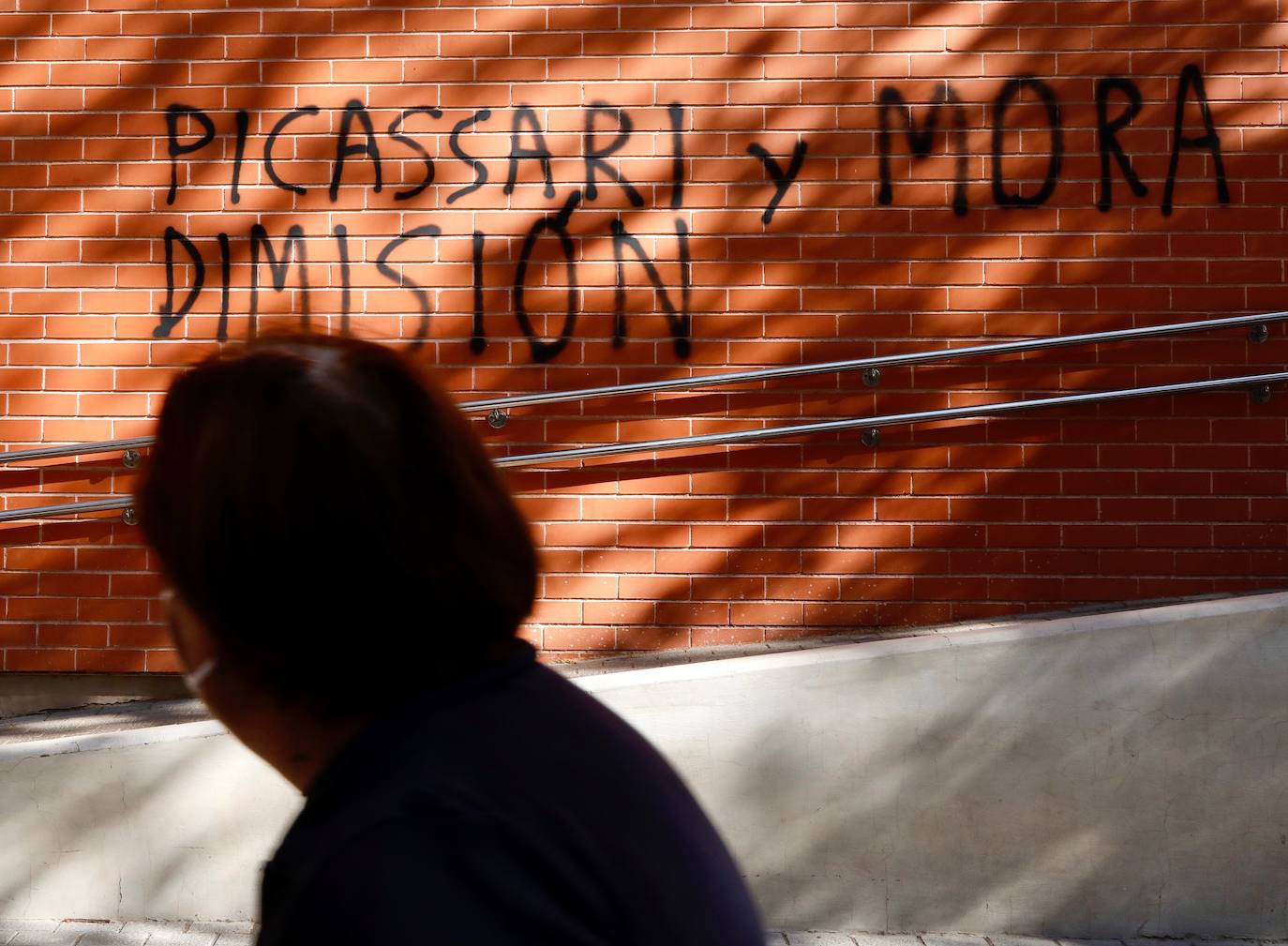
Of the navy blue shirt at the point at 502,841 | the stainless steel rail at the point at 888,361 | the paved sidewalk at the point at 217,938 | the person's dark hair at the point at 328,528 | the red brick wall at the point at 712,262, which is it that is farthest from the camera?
the red brick wall at the point at 712,262

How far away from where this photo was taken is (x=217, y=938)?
3875 millimetres

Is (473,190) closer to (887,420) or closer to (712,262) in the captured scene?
(712,262)

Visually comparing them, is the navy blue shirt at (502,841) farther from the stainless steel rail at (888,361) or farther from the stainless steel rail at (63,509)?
the stainless steel rail at (63,509)

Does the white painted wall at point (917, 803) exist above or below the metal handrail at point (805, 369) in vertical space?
below

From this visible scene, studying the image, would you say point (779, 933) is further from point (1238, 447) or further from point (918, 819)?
point (1238, 447)

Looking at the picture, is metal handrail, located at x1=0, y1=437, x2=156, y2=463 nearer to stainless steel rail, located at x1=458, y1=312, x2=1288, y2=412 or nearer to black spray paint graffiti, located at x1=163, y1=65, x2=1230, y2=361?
stainless steel rail, located at x1=458, y1=312, x2=1288, y2=412

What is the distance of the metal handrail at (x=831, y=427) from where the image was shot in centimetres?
438

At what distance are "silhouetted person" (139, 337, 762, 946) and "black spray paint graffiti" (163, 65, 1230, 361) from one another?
338 centimetres

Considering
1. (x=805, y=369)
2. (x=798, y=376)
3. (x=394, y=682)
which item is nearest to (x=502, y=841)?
(x=394, y=682)

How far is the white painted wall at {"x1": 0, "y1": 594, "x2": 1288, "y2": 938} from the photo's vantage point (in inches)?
155

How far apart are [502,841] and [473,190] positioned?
381 cm

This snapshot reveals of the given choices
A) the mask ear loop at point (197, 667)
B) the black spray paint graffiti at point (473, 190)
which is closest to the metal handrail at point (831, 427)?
the black spray paint graffiti at point (473, 190)

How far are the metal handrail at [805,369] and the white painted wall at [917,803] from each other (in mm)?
1028

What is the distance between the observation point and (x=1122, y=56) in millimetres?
4465
